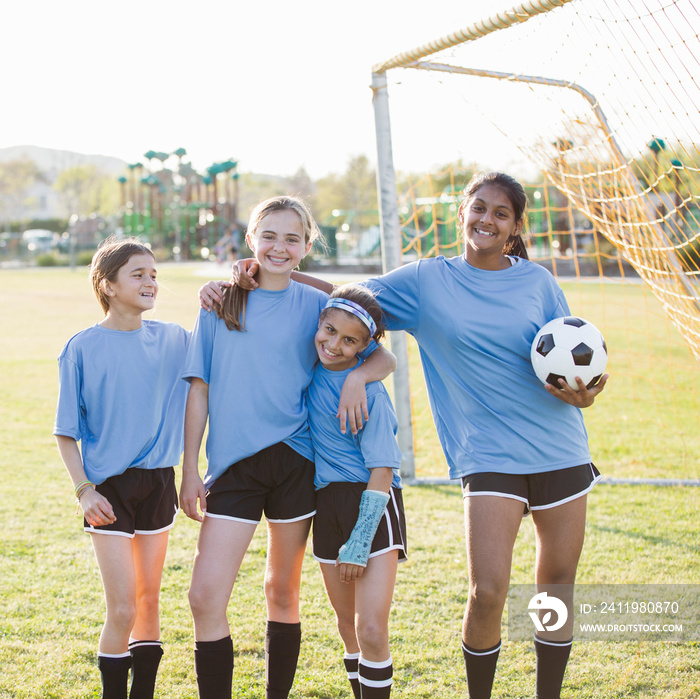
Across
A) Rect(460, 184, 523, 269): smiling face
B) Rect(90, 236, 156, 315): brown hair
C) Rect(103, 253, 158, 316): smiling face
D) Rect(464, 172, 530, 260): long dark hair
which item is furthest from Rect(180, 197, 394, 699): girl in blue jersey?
Rect(464, 172, 530, 260): long dark hair

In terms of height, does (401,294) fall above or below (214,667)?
above

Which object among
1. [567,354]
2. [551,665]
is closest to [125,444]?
[567,354]

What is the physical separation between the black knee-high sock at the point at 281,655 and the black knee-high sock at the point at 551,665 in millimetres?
790

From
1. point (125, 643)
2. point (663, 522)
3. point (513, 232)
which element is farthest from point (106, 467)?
point (663, 522)

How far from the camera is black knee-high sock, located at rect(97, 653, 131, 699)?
7.73ft

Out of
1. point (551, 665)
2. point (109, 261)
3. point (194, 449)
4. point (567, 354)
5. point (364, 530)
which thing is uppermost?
point (109, 261)

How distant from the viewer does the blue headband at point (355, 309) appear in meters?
2.39

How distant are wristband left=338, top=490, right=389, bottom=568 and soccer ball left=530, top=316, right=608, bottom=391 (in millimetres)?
Result: 619

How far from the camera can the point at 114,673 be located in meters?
2.36

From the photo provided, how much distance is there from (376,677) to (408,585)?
156cm

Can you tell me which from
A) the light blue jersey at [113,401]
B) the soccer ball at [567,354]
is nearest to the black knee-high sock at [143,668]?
the light blue jersey at [113,401]

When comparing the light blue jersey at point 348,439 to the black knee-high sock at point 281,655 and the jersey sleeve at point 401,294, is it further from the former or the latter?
the black knee-high sock at point 281,655

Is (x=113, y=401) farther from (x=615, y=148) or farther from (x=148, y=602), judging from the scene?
(x=615, y=148)

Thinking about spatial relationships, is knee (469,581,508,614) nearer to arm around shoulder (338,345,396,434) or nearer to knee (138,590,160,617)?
arm around shoulder (338,345,396,434)
